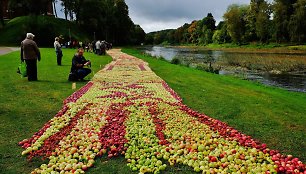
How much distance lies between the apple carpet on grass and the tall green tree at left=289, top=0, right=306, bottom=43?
88.9 metres

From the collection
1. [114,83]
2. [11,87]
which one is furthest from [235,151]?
[11,87]

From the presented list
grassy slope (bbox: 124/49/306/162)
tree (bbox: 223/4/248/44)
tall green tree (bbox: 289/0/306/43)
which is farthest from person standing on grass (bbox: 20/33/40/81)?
tree (bbox: 223/4/248/44)

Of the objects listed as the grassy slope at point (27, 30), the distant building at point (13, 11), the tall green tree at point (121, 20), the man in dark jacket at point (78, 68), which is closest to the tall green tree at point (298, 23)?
the tall green tree at point (121, 20)

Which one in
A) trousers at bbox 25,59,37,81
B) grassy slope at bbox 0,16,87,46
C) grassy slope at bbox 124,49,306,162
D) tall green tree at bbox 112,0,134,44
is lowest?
grassy slope at bbox 124,49,306,162

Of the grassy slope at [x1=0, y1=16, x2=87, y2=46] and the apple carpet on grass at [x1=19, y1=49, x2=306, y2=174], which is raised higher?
the grassy slope at [x1=0, y1=16, x2=87, y2=46]

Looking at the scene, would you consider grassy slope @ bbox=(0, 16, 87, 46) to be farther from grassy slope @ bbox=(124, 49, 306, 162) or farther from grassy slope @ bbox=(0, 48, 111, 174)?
grassy slope @ bbox=(124, 49, 306, 162)

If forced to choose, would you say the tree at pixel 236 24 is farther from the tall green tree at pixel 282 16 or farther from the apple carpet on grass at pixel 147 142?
the apple carpet on grass at pixel 147 142

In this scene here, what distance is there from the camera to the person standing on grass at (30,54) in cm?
1820

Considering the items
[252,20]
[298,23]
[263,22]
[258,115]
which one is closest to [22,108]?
[258,115]

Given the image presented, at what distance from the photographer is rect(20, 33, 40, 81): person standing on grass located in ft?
59.7

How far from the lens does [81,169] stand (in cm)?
703

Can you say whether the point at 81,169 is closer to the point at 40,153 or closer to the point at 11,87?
the point at 40,153

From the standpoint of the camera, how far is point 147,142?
844cm

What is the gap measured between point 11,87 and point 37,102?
434 centimetres
